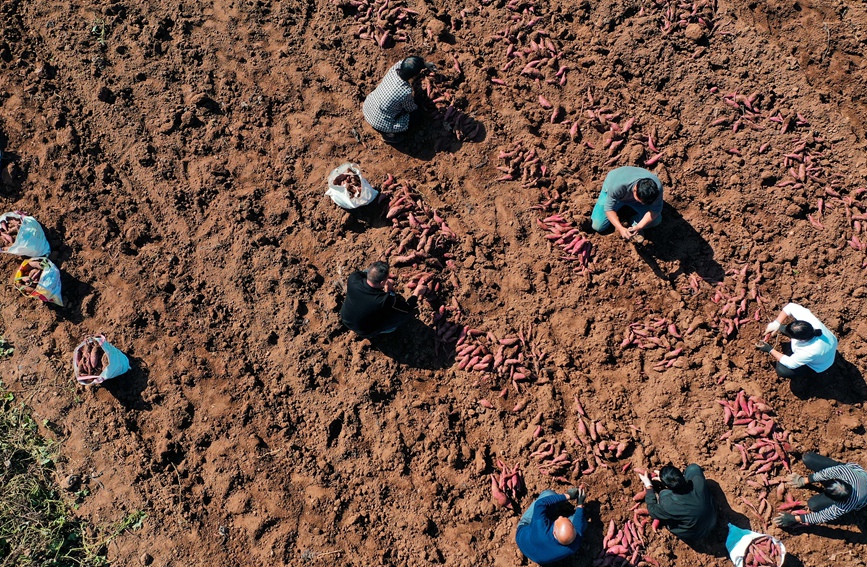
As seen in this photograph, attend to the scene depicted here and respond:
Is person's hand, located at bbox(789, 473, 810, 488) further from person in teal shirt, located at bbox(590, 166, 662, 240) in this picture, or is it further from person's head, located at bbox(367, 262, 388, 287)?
person's head, located at bbox(367, 262, 388, 287)

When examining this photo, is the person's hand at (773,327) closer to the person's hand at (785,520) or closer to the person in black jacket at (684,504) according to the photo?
the person in black jacket at (684,504)

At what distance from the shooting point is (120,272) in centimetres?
784

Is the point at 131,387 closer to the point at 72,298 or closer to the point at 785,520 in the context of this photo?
the point at 72,298

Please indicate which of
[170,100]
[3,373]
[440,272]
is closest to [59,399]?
[3,373]

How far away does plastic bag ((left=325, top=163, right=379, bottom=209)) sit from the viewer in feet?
25.0

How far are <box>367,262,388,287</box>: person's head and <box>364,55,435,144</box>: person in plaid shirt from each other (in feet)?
7.87

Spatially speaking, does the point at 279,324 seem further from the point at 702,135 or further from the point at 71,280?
the point at 702,135

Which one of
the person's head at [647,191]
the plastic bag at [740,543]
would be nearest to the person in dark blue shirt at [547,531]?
the plastic bag at [740,543]

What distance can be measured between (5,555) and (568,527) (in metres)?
7.46

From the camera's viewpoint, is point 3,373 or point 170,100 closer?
point 3,373

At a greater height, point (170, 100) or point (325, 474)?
point (170, 100)

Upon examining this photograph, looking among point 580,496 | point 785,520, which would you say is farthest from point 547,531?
point 785,520

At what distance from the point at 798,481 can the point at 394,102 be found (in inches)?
296

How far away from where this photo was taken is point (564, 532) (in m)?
6.46
